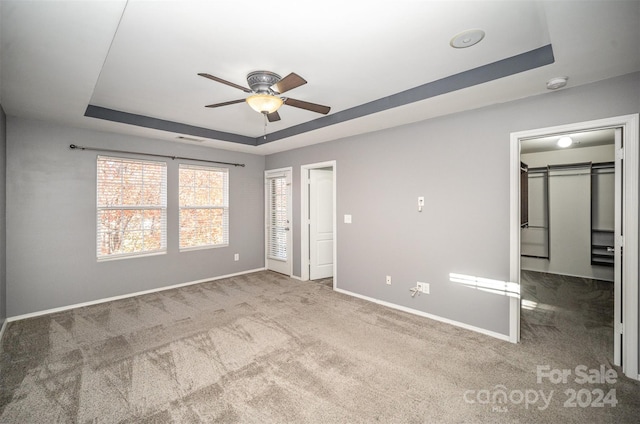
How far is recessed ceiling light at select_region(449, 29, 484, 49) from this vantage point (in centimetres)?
195

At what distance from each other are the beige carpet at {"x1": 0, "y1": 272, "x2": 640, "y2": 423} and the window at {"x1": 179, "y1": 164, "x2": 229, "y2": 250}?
154 cm

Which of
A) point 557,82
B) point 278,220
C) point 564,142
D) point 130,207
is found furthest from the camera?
point 278,220

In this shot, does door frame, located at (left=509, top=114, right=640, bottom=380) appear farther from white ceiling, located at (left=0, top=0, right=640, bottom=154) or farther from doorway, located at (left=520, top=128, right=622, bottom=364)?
doorway, located at (left=520, top=128, right=622, bottom=364)

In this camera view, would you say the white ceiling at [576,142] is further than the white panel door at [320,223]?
No

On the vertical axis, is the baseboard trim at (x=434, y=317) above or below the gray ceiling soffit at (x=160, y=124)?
below

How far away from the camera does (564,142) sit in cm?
477

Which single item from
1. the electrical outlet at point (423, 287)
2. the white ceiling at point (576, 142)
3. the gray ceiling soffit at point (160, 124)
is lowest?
the electrical outlet at point (423, 287)

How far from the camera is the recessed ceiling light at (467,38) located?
1.95 meters

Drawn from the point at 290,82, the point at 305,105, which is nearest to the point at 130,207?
the point at 305,105

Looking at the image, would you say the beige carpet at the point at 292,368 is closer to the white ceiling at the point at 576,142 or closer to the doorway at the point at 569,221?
the doorway at the point at 569,221

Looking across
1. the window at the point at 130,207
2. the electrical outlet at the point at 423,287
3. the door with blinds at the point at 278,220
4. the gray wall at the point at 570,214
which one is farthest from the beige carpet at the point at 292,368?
the gray wall at the point at 570,214

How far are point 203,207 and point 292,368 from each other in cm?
353

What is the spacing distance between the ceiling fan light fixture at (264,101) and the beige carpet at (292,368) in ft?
7.32

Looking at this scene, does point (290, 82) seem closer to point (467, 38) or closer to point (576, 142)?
point (467, 38)
